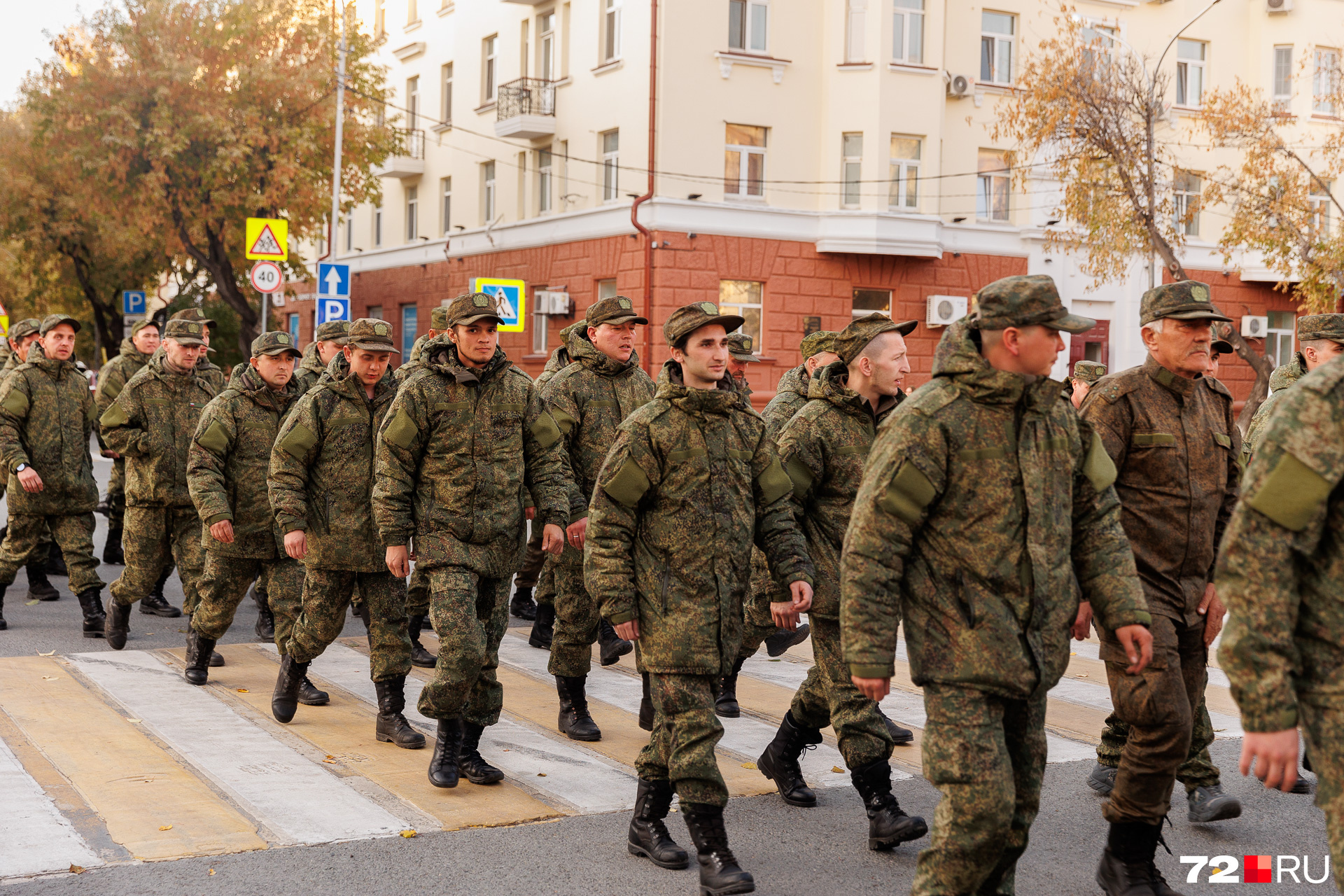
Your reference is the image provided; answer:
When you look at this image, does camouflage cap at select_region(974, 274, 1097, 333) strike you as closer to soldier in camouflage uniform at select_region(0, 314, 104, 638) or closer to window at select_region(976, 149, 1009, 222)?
soldier in camouflage uniform at select_region(0, 314, 104, 638)

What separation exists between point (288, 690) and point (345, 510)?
1078 mm

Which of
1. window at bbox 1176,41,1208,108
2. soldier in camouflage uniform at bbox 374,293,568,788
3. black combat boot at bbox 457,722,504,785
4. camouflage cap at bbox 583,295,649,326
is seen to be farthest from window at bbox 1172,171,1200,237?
black combat boot at bbox 457,722,504,785

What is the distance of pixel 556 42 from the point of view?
30.1 metres

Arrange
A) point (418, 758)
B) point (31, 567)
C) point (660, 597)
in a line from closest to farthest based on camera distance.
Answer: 1. point (660, 597)
2. point (418, 758)
3. point (31, 567)

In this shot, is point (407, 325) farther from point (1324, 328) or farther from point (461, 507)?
point (461, 507)

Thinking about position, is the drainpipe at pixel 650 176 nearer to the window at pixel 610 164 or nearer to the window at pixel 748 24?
the window at pixel 610 164

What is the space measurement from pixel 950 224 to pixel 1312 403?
26174 mm

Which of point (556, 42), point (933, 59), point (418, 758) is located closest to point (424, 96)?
point (556, 42)

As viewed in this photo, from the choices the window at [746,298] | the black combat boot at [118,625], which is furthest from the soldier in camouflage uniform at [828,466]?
the window at [746,298]

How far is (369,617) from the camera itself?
7160mm

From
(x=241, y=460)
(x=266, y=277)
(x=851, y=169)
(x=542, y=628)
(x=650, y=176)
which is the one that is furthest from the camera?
(x=851, y=169)

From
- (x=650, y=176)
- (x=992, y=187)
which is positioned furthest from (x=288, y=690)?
(x=992, y=187)

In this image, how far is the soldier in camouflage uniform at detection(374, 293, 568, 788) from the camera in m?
6.18

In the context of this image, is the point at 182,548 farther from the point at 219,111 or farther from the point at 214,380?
the point at 219,111
